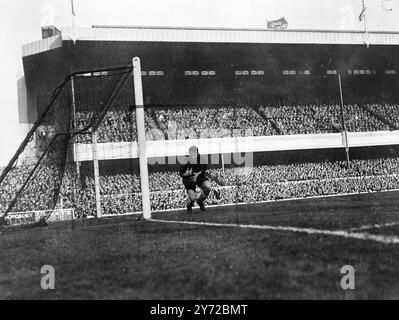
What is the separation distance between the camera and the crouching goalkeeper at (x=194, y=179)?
45.5ft

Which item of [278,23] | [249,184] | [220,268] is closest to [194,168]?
[220,268]

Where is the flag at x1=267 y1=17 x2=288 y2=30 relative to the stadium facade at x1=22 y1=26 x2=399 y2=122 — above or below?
above

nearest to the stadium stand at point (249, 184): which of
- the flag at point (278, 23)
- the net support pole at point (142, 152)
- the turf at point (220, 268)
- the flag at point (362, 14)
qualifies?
the net support pole at point (142, 152)

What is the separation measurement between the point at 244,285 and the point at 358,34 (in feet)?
122

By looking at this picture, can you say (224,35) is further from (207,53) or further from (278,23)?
(278,23)

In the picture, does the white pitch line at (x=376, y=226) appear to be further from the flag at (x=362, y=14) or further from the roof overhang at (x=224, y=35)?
the flag at (x=362, y=14)

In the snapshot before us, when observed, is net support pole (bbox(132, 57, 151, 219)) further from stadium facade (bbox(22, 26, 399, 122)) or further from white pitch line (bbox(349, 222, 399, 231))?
stadium facade (bbox(22, 26, 399, 122))

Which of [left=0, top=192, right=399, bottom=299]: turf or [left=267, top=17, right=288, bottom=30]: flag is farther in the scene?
[left=267, top=17, right=288, bottom=30]: flag

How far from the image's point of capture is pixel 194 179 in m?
14.0

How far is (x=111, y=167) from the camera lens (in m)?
33.2

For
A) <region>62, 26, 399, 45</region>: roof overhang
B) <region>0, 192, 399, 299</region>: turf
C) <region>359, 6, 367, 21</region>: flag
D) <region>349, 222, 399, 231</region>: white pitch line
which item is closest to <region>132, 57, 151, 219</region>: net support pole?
<region>0, 192, 399, 299</region>: turf

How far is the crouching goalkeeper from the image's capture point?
546 inches

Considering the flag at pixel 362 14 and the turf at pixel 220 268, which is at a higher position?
the flag at pixel 362 14

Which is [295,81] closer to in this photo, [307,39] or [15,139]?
[307,39]
